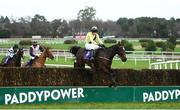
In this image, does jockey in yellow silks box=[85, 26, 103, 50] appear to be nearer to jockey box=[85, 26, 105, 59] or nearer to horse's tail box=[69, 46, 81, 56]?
jockey box=[85, 26, 105, 59]

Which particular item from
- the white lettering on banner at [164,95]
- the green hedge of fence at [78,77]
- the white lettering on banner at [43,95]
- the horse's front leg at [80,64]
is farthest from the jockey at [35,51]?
the white lettering on banner at [164,95]

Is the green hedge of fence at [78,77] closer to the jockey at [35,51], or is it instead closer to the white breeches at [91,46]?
the white breeches at [91,46]

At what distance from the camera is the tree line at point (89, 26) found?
100m

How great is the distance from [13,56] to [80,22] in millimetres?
101781

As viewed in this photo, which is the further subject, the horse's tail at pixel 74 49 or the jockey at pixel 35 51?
the jockey at pixel 35 51

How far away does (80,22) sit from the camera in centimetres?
12212

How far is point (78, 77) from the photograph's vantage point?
17719 millimetres

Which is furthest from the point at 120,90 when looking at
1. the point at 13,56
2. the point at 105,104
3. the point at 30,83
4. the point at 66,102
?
the point at 13,56

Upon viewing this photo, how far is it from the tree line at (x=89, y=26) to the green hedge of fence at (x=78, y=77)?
7828 centimetres

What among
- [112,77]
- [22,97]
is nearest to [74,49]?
[112,77]

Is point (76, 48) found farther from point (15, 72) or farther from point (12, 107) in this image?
point (12, 107)

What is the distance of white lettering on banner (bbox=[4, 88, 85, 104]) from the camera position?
15.4 meters

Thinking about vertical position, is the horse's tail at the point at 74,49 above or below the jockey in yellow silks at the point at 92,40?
below

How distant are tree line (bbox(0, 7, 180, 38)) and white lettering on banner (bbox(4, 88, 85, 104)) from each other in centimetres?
8023
